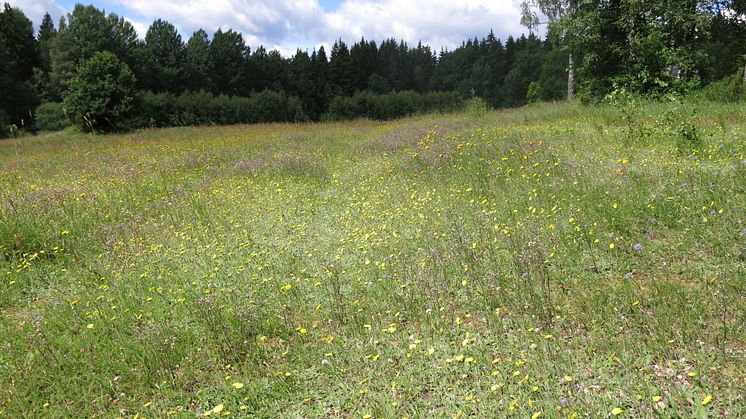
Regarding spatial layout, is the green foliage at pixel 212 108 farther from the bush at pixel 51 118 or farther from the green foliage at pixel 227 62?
the green foliage at pixel 227 62

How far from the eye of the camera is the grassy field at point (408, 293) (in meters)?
2.84

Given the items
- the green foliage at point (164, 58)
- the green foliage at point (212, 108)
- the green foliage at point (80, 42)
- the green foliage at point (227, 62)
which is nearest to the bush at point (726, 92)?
the green foliage at point (212, 108)

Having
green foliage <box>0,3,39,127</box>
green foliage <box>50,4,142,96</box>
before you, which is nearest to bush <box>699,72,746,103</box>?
green foliage <box>50,4,142,96</box>

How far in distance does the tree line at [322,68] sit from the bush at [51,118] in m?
0.14

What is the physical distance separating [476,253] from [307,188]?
488 centimetres

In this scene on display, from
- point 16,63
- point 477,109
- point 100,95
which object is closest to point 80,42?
point 16,63

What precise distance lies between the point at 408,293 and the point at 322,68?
62.8m

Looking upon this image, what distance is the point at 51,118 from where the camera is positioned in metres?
38.7

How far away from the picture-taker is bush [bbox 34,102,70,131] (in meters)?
37.5

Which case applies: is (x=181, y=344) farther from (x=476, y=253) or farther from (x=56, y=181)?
(x=56, y=181)

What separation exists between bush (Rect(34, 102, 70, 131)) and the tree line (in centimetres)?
14

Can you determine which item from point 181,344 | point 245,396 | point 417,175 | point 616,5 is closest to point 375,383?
point 245,396

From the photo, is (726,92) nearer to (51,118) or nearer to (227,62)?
(51,118)

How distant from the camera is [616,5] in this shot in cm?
1823
